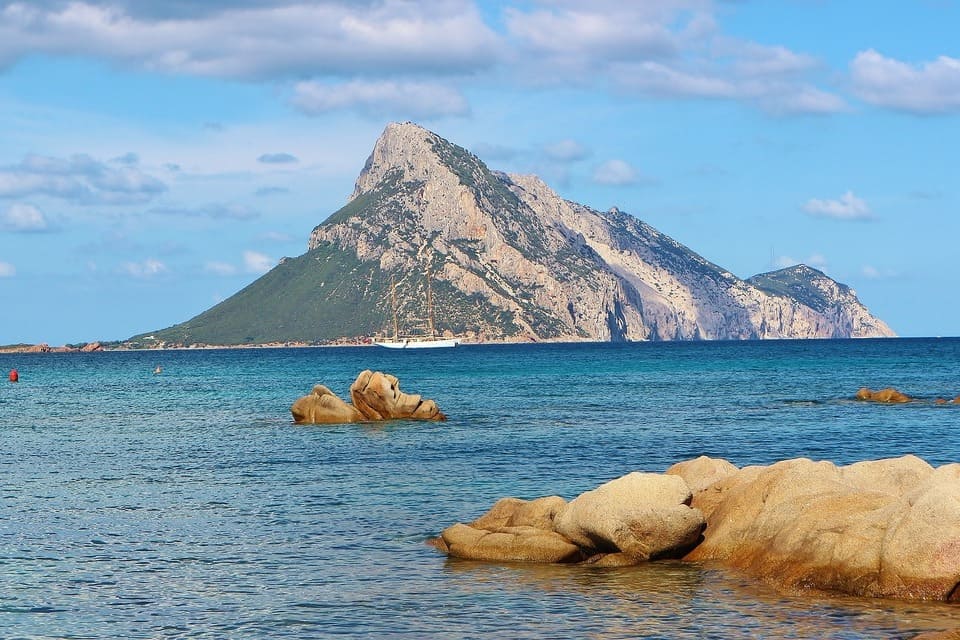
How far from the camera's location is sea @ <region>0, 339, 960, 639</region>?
21703 mm

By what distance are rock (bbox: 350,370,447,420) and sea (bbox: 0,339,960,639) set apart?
2146mm

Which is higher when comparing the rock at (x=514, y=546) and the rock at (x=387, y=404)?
the rock at (x=387, y=404)

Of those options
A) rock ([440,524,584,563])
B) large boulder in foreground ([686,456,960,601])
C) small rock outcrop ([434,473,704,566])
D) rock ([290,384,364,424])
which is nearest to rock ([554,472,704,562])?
small rock outcrop ([434,473,704,566])

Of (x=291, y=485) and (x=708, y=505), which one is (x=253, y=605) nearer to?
(x=708, y=505)

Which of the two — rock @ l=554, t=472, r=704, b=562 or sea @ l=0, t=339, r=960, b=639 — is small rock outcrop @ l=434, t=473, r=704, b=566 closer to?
rock @ l=554, t=472, r=704, b=562

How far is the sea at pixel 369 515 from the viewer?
2170cm

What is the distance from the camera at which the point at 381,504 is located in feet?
120

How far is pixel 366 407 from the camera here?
71812 millimetres

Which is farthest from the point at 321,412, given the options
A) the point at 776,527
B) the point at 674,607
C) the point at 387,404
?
the point at 674,607

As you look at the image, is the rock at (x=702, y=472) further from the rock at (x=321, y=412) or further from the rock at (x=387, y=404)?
the rock at (x=321, y=412)

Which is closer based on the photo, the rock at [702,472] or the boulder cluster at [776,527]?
the boulder cluster at [776,527]

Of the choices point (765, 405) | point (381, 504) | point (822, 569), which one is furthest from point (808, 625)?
point (765, 405)

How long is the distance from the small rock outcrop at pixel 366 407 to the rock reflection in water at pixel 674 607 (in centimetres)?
4452

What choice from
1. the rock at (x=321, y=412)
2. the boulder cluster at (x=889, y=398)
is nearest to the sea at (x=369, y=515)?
the rock at (x=321, y=412)
